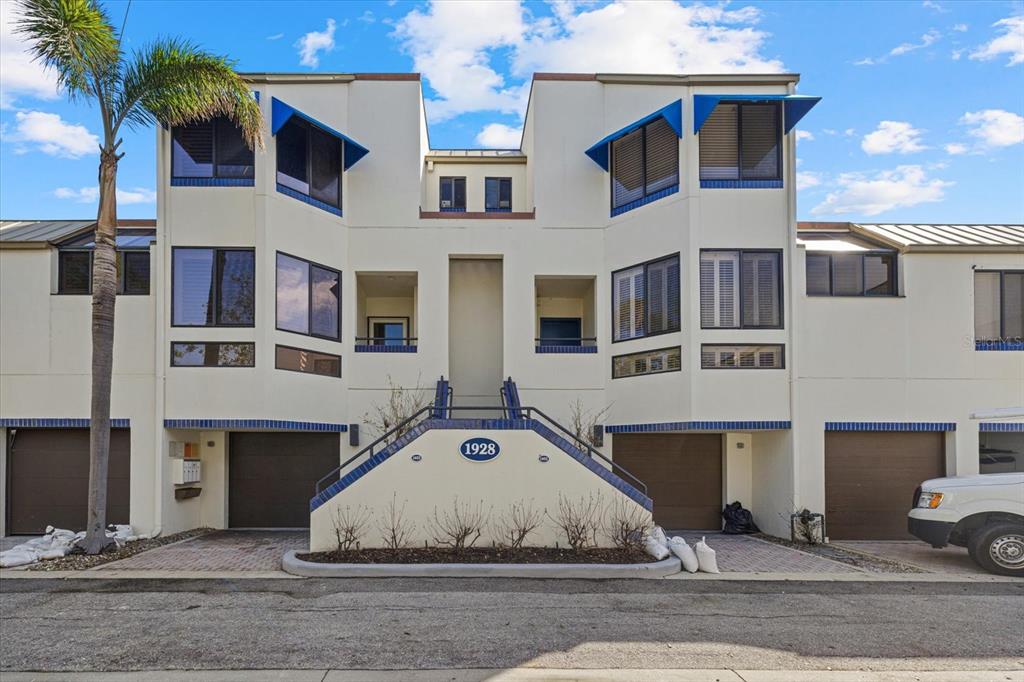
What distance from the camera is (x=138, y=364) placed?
12750 millimetres

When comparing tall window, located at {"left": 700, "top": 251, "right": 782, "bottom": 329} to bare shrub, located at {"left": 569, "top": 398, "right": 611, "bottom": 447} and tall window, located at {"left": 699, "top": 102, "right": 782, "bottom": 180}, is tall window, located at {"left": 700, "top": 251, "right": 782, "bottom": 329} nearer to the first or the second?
tall window, located at {"left": 699, "top": 102, "right": 782, "bottom": 180}

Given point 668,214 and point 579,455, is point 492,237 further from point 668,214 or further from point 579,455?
point 579,455

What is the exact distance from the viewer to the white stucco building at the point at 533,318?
12.7 metres

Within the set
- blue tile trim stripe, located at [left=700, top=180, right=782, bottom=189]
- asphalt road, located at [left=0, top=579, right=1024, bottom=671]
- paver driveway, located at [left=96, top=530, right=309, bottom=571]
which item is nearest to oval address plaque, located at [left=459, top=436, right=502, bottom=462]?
asphalt road, located at [left=0, top=579, right=1024, bottom=671]

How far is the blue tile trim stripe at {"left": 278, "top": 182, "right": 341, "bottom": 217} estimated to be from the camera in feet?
43.2

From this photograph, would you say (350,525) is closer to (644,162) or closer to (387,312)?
(387,312)

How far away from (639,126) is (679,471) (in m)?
7.35

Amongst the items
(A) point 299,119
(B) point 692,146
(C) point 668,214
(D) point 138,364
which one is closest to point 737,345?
(C) point 668,214

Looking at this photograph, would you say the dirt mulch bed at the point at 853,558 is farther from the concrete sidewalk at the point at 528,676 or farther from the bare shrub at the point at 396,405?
the bare shrub at the point at 396,405

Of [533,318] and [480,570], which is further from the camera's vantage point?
[533,318]

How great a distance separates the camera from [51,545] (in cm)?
1102

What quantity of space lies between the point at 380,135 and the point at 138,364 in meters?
6.80

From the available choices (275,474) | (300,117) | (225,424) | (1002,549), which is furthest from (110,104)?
(1002,549)

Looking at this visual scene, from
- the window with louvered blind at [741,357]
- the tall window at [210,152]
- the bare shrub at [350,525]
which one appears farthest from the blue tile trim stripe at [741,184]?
the tall window at [210,152]
